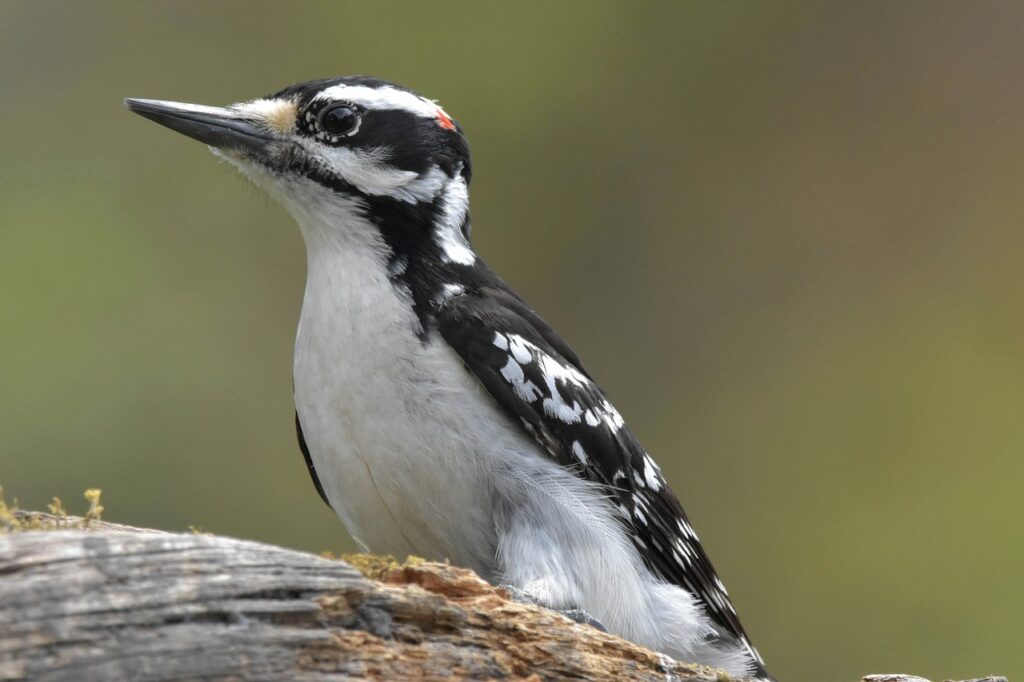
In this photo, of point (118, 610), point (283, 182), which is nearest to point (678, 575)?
point (283, 182)

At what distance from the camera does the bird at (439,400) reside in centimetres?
384

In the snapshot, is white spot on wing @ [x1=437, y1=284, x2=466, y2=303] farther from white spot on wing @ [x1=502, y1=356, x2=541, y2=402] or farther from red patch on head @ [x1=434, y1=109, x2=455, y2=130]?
red patch on head @ [x1=434, y1=109, x2=455, y2=130]

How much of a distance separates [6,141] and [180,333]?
6.29 feet

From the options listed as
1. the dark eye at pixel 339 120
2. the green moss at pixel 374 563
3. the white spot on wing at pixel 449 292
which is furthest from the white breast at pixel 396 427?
the green moss at pixel 374 563

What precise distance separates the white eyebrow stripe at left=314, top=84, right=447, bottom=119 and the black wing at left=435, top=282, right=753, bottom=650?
1.93 ft

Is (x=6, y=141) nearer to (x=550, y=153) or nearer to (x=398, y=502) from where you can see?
(x=550, y=153)

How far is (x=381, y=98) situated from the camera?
4.29 metres

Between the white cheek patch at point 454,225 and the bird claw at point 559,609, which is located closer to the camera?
the bird claw at point 559,609

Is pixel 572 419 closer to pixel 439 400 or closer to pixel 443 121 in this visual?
pixel 439 400

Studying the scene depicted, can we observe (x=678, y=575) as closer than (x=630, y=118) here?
Yes

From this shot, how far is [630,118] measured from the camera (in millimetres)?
9781

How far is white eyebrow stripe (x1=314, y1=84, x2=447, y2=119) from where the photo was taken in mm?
4227

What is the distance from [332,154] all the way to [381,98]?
0.24 m

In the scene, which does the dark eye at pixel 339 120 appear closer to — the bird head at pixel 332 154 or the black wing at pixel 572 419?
the bird head at pixel 332 154
